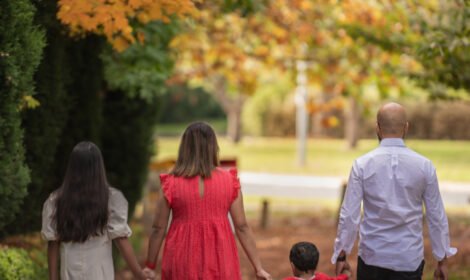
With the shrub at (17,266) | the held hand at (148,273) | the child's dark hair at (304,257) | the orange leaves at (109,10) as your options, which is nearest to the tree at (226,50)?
the orange leaves at (109,10)

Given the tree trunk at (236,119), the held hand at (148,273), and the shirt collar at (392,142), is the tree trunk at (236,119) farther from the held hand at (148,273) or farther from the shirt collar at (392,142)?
the shirt collar at (392,142)

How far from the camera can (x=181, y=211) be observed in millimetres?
5883

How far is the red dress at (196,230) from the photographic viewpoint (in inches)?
231

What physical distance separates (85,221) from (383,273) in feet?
6.24

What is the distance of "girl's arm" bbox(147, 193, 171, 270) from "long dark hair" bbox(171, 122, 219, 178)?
0.72 ft

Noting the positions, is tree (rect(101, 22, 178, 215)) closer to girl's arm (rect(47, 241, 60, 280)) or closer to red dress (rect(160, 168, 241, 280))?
red dress (rect(160, 168, 241, 280))

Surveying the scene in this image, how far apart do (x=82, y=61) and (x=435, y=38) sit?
159 inches

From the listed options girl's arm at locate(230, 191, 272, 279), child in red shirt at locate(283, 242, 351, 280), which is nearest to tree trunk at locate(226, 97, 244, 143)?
girl's arm at locate(230, 191, 272, 279)

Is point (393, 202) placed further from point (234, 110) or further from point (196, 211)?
point (234, 110)

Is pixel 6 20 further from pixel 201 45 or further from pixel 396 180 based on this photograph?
pixel 201 45

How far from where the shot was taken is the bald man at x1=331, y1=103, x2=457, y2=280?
5594mm

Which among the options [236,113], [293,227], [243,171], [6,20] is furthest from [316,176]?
[6,20]

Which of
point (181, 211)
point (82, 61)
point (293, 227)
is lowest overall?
point (293, 227)

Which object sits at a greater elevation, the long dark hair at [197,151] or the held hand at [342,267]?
the long dark hair at [197,151]
